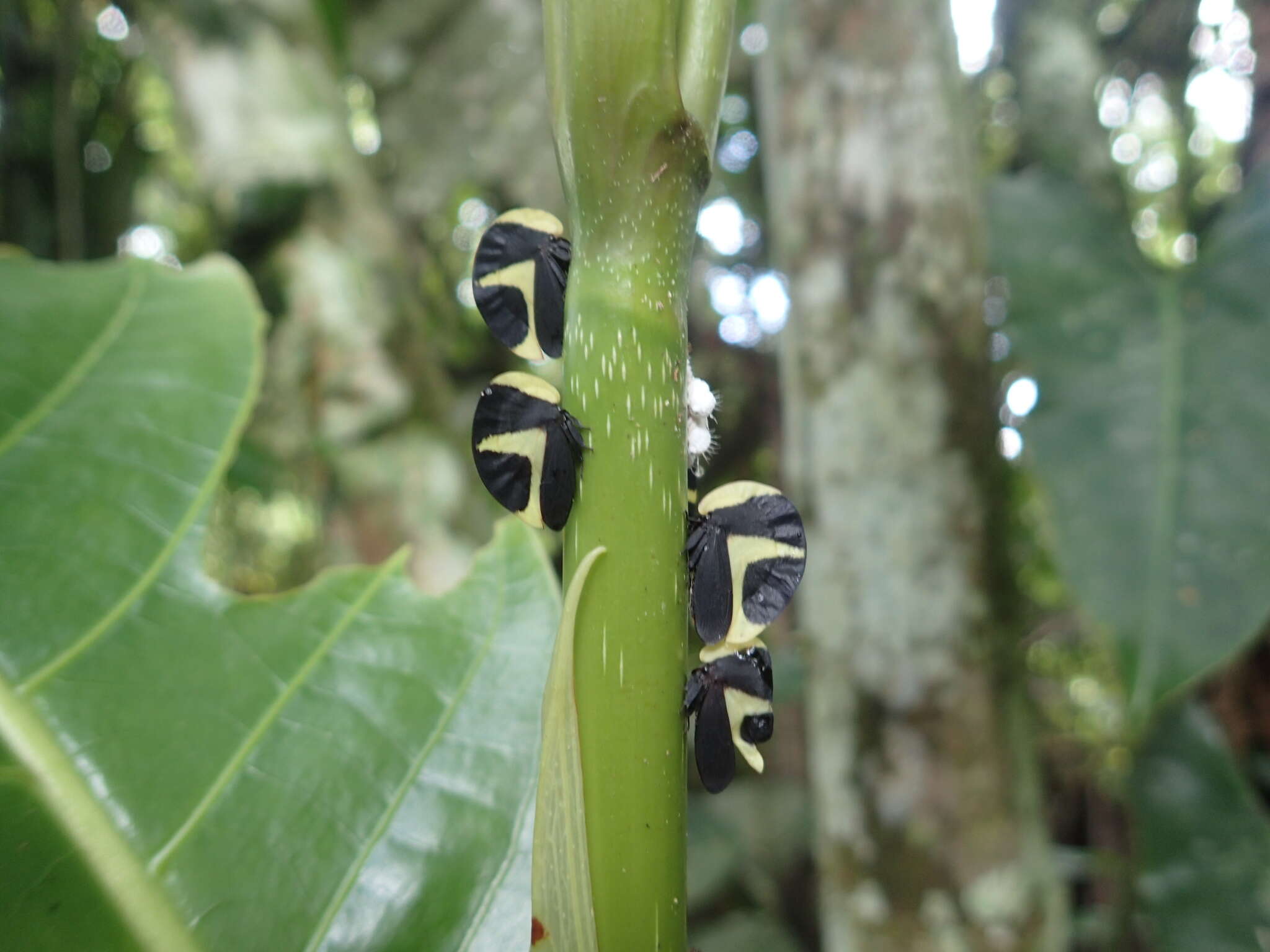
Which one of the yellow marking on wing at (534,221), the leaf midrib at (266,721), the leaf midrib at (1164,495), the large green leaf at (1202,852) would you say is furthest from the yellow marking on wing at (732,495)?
the large green leaf at (1202,852)

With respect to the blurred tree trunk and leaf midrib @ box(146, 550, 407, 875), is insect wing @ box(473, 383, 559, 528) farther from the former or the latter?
the blurred tree trunk

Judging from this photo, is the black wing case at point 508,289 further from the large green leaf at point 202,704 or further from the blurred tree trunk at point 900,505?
the blurred tree trunk at point 900,505

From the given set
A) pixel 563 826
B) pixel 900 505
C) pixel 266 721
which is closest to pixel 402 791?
pixel 266 721

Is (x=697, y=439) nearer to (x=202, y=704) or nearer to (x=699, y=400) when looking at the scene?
(x=699, y=400)

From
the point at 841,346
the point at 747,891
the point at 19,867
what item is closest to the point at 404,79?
the point at 841,346

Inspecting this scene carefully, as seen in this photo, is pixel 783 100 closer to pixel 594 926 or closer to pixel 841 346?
pixel 841 346

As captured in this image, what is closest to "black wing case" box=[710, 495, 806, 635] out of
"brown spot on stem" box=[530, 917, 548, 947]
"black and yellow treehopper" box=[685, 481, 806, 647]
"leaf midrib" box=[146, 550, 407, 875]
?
"black and yellow treehopper" box=[685, 481, 806, 647]

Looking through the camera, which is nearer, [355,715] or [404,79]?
[355,715]
